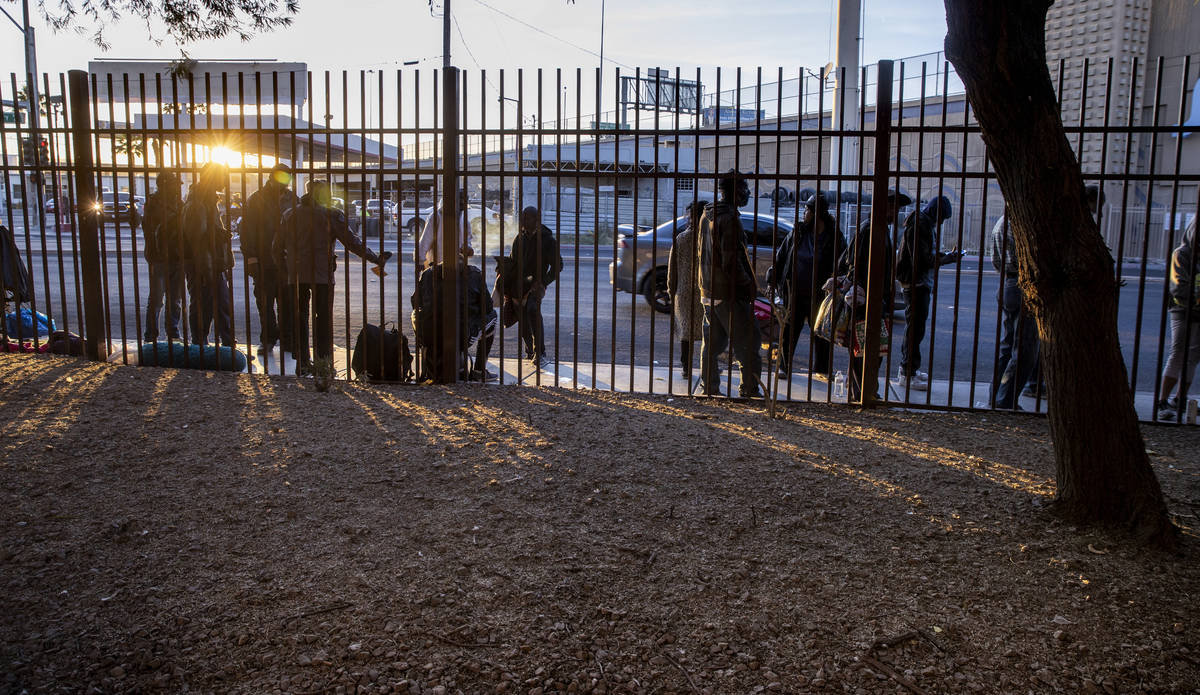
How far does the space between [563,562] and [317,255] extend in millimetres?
5117

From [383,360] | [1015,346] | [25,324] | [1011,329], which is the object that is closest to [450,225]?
[383,360]

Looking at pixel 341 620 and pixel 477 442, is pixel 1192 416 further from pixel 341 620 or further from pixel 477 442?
pixel 341 620

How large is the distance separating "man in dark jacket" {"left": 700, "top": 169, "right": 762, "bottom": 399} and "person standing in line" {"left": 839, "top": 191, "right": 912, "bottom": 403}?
71 cm

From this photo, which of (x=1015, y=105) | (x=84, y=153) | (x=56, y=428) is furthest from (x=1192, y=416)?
(x=84, y=153)

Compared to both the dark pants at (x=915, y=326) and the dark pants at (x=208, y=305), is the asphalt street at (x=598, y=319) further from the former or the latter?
the dark pants at (x=208, y=305)

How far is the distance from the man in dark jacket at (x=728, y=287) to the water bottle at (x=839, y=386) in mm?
954

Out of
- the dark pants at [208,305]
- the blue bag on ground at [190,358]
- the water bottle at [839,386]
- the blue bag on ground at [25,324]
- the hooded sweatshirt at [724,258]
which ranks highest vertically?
the hooded sweatshirt at [724,258]

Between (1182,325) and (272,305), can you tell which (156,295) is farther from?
(1182,325)

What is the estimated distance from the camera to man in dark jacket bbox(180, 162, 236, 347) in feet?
23.7

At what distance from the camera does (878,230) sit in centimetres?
625

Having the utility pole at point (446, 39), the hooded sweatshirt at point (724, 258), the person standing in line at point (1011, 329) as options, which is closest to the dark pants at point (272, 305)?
the hooded sweatshirt at point (724, 258)

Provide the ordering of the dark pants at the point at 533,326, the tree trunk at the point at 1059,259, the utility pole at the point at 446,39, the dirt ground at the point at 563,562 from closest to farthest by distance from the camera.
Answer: the dirt ground at the point at 563,562
the tree trunk at the point at 1059,259
the dark pants at the point at 533,326
the utility pole at the point at 446,39

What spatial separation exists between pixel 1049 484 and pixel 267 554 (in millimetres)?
3764

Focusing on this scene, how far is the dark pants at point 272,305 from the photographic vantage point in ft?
23.8
